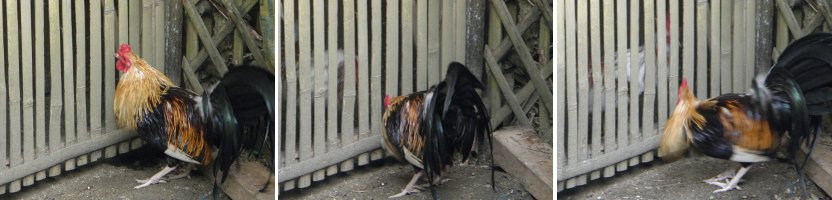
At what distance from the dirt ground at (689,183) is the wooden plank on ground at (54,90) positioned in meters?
2.11

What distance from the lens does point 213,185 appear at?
4.44 metres

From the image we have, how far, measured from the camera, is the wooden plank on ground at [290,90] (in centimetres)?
426

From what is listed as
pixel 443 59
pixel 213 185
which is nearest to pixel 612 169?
pixel 443 59

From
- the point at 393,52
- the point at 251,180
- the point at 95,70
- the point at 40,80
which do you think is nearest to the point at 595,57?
the point at 393,52

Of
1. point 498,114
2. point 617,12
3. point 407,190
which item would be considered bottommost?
point 407,190

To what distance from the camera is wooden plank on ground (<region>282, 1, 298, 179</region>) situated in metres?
4.26

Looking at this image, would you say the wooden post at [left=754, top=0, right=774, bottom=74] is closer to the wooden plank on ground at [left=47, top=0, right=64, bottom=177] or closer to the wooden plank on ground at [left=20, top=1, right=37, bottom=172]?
the wooden plank on ground at [left=47, top=0, right=64, bottom=177]

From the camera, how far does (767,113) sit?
4012 millimetres

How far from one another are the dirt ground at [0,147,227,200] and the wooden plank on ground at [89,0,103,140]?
0.54 feet

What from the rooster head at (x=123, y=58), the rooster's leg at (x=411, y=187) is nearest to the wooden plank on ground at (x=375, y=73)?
the rooster's leg at (x=411, y=187)

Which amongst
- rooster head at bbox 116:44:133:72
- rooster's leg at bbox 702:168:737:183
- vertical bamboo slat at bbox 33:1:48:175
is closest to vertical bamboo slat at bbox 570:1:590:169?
rooster's leg at bbox 702:168:737:183

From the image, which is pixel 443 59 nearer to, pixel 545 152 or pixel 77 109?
pixel 545 152

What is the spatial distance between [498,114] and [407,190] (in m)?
0.49

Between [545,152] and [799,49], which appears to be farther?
[545,152]
